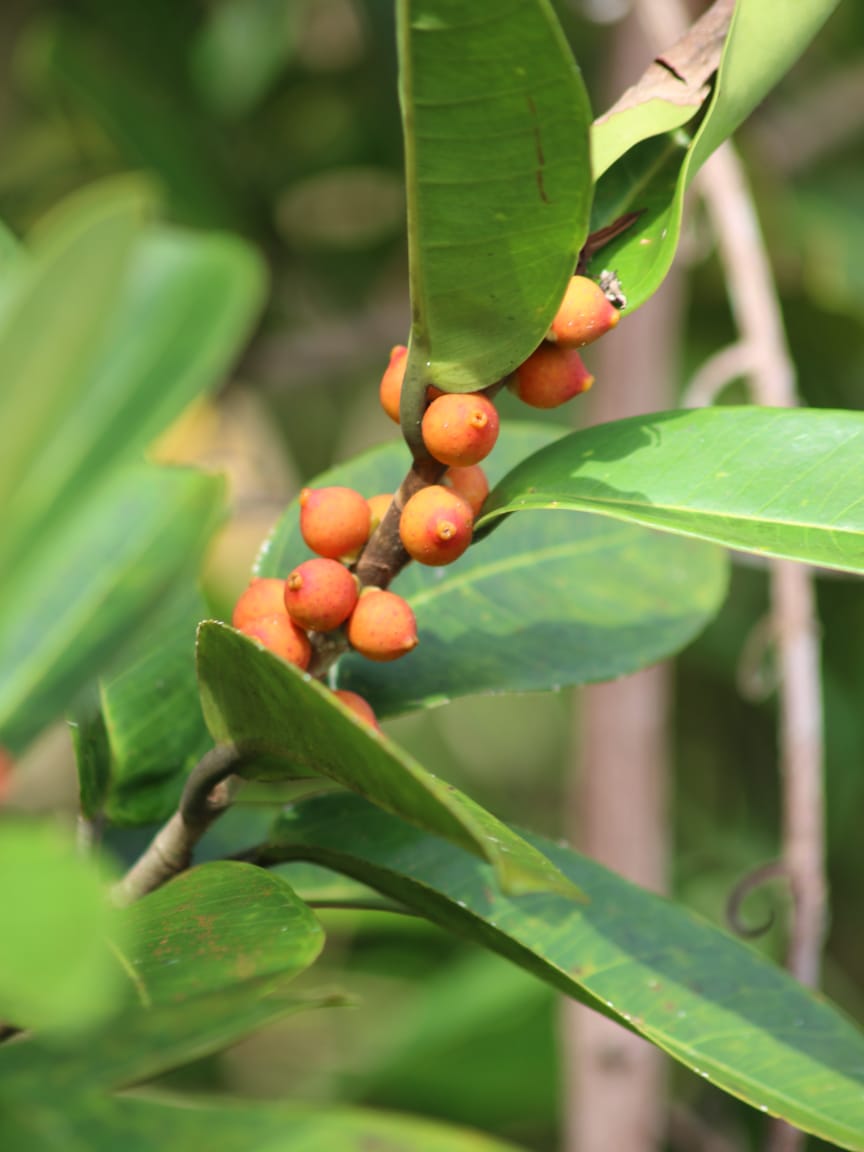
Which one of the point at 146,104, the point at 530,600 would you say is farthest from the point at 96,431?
the point at 146,104

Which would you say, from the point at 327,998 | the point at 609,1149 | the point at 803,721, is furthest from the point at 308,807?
the point at 609,1149

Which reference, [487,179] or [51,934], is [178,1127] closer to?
[51,934]

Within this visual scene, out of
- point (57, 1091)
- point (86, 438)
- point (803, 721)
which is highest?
point (86, 438)

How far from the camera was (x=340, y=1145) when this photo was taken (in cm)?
59

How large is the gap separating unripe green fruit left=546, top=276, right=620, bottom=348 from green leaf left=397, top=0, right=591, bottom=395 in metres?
0.02

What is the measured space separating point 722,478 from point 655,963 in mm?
292

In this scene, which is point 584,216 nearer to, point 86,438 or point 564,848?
point 86,438

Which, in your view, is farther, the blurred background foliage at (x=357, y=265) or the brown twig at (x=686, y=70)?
the blurred background foliage at (x=357, y=265)

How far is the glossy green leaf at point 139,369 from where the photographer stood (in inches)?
15.1

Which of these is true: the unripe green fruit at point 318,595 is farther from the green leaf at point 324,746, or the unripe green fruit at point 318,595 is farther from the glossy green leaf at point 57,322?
the glossy green leaf at point 57,322

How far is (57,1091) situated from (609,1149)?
3.30ft

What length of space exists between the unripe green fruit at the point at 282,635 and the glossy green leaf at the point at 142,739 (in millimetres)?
160

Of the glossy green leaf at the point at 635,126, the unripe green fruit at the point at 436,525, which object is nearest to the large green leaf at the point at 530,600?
the unripe green fruit at the point at 436,525

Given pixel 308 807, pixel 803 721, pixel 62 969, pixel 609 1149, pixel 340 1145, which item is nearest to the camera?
pixel 62 969
